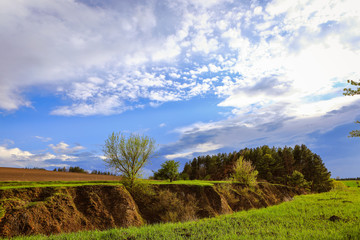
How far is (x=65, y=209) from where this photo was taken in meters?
16.1

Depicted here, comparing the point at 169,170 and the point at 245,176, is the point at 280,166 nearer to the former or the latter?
the point at 245,176

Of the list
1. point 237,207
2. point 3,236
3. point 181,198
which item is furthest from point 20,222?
point 237,207

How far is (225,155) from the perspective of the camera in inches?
3494

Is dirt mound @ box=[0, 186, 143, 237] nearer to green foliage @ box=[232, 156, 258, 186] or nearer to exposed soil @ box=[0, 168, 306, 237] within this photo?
exposed soil @ box=[0, 168, 306, 237]

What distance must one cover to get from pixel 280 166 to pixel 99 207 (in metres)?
69.7

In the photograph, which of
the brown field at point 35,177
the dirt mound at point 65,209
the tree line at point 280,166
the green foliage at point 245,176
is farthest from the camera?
the tree line at point 280,166

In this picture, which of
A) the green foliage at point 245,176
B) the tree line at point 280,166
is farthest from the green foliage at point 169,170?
the tree line at point 280,166

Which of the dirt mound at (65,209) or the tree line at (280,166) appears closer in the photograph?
the dirt mound at (65,209)

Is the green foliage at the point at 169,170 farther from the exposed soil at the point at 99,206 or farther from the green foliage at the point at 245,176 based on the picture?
the green foliage at the point at 245,176

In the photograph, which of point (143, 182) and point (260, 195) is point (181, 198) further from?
point (260, 195)

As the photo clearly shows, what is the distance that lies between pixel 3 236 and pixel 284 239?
647 inches

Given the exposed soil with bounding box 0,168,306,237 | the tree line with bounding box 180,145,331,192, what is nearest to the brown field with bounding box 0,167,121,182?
the exposed soil with bounding box 0,168,306,237

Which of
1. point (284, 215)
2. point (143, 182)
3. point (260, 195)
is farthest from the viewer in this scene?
point (260, 195)

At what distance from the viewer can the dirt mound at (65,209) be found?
13844mm
